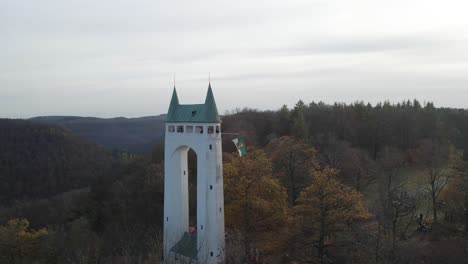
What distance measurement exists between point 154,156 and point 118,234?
16.5m

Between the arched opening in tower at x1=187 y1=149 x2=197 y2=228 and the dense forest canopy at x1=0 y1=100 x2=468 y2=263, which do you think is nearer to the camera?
the dense forest canopy at x1=0 y1=100 x2=468 y2=263

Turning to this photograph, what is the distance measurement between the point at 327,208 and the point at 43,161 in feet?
251

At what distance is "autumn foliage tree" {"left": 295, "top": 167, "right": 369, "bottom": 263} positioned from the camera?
71.5 ft

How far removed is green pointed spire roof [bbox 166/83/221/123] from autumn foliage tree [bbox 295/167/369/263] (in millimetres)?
7206

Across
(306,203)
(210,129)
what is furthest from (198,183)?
(306,203)

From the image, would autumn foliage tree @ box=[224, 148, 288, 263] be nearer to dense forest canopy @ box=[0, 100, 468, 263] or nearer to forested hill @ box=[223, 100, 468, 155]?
dense forest canopy @ box=[0, 100, 468, 263]

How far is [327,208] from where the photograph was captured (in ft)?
72.0

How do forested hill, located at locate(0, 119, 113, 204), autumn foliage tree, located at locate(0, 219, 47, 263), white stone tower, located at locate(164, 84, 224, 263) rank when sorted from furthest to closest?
1. forested hill, located at locate(0, 119, 113, 204)
2. autumn foliage tree, located at locate(0, 219, 47, 263)
3. white stone tower, located at locate(164, 84, 224, 263)

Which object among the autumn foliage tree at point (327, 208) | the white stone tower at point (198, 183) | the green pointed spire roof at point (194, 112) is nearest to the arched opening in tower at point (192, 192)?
the white stone tower at point (198, 183)

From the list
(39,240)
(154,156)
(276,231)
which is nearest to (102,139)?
(154,156)

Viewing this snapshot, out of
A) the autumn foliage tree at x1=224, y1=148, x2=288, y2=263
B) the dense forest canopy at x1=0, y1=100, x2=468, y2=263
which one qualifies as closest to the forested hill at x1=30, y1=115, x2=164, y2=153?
the dense forest canopy at x1=0, y1=100, x2=468, y2=263

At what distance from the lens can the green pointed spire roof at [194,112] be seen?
2380 cm

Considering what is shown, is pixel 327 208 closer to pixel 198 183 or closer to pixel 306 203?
pixel 306 203

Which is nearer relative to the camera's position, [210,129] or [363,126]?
[210,129]
